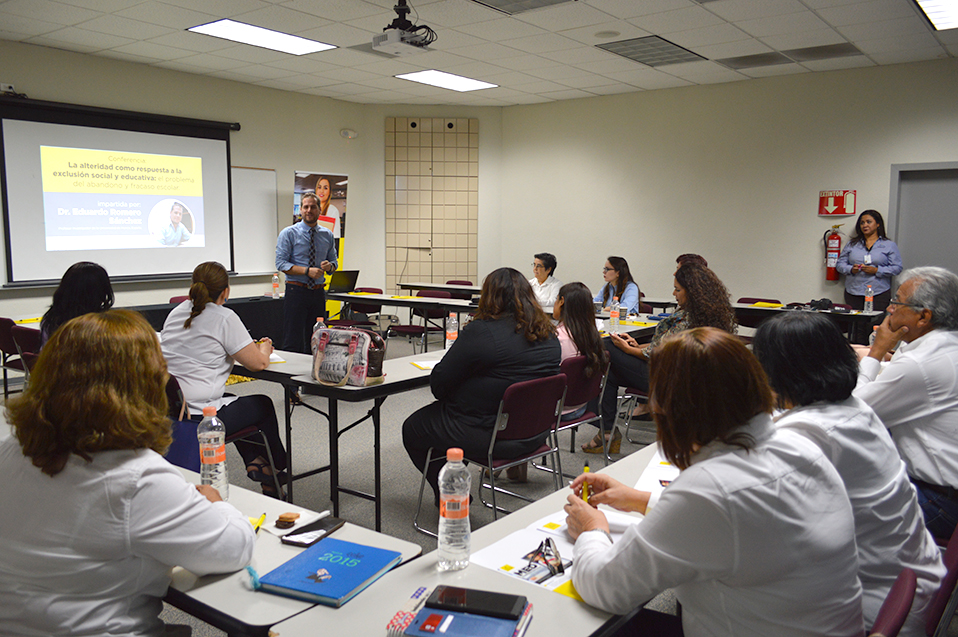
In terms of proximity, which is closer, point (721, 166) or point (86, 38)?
point (86, 38)

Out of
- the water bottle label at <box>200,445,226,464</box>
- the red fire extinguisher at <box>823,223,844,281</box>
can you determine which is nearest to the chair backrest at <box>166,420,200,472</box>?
the water bottle label at <box>200,445,226,464</box>

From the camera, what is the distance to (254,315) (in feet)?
21.8

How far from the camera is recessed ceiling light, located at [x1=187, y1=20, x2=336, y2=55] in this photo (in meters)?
→ 5.86

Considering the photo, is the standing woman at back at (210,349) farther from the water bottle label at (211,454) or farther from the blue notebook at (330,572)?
the blue notebook at (330,572)

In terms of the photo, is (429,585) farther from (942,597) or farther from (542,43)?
(542,43)

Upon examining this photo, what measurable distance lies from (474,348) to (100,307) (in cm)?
175

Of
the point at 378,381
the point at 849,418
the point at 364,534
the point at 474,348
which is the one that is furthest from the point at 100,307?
the point at 849,418

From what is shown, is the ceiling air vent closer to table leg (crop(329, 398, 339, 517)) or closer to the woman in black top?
the woman in black top

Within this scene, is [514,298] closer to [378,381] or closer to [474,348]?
[474,348]

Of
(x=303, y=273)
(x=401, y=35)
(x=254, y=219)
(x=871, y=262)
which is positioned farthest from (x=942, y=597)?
(x=254, y=219)

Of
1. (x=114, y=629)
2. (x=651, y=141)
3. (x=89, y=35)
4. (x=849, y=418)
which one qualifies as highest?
(x=89, y=35)

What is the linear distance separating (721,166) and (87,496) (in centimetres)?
802

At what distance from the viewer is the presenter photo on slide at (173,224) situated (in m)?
7.37

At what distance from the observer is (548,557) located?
151cm
